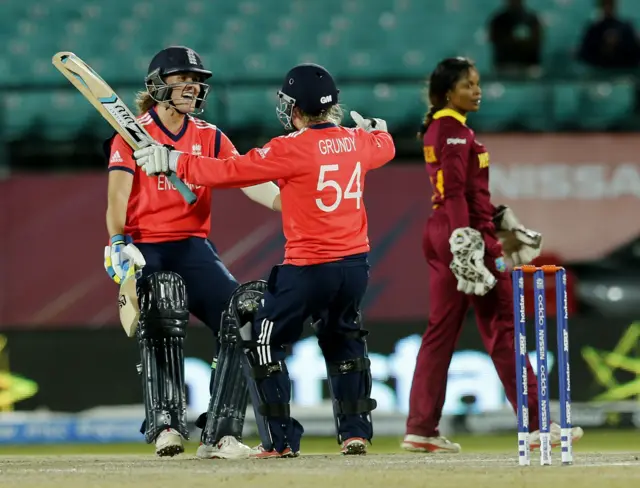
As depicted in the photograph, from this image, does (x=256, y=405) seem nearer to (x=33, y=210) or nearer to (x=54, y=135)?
(x=33, y=210)

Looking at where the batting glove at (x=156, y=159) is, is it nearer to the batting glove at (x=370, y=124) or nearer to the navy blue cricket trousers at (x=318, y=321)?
the navy blue cricket trousers at (x=318, y=321)

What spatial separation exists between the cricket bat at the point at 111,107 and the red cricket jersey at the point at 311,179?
0.79 feet

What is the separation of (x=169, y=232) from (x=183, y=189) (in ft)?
1.07

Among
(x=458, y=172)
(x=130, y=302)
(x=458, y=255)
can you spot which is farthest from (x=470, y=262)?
(x=130, y=302)

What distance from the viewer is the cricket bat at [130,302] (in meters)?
6.10

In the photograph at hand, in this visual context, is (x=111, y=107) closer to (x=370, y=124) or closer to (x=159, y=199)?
(x=159, y=199)

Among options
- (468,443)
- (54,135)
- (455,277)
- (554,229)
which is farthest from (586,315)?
(54,135)

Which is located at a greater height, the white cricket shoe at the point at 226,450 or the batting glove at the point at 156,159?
the batting glove at the point at 156,159

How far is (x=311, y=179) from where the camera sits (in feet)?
19.4

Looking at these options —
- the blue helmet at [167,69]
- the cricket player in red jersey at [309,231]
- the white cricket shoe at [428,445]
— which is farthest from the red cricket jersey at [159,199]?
the white cricket shoe at [428,445]

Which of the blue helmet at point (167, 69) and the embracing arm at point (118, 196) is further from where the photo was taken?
the blue helmet at point (167, 69)

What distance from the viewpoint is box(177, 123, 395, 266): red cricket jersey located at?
5.84 metres

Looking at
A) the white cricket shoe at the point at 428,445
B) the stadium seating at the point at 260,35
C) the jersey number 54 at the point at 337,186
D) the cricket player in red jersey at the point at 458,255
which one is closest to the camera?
the jersey number 54 at the point at 337,186

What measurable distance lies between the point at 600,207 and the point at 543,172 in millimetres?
463
